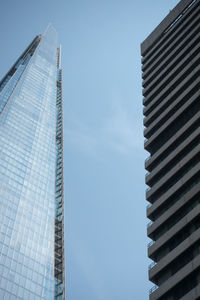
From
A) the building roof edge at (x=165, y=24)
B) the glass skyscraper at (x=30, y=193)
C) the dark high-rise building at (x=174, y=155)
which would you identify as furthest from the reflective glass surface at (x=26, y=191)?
the building roof edge at (x=165, y=24)

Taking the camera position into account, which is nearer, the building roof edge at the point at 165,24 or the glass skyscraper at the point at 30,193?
the building roof edge at the point at 165,24

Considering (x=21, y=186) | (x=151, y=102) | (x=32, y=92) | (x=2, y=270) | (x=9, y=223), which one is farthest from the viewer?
(x=32, y=92)

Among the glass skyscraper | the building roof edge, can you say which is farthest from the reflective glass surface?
the building roof edge

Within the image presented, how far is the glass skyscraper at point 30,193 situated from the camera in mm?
94569

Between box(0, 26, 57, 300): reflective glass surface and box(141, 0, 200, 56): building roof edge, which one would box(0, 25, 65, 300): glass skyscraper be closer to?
box(0, 26, 57, 300): reflective glass surface

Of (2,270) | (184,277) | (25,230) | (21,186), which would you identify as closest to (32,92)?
(21,186)

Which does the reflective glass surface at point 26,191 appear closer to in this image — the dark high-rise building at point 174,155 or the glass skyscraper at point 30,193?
the glass skyscraper at point 30,193

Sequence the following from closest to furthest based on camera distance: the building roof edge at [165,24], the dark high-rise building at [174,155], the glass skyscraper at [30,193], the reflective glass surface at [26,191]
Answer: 1. the dark high-rise building at [174,155]
2. the building roof edge at [165,24]
3. the reflective glass surface at [26,191]
4. the glass skyscraper at [30,193]

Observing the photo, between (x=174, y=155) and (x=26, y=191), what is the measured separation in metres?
73.8

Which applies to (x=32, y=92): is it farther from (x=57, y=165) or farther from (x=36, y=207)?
(x=36, y=207)

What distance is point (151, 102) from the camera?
212ft

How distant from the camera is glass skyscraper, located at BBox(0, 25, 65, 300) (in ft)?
310

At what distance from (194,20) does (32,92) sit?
11388cm

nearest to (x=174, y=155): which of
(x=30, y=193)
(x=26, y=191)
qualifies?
(x=26, y=191)
